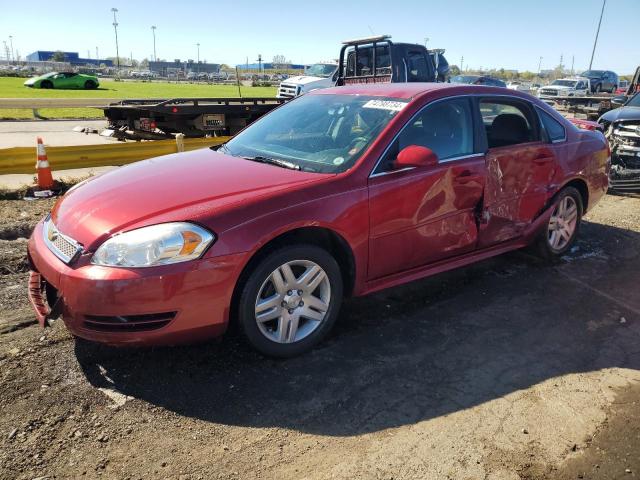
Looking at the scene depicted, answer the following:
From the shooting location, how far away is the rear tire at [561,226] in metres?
5.00

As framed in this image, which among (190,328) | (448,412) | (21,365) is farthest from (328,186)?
(21,365)

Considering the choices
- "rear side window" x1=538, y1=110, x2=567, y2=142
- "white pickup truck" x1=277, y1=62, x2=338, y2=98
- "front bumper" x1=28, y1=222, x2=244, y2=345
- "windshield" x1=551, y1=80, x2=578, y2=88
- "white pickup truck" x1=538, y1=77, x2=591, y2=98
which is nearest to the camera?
"front bumper" x1=28, y1=222, x2=244, y2=345

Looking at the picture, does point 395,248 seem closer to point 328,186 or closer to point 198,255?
point 328,186

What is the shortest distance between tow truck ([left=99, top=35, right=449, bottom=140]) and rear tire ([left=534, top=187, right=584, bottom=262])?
25.8 ft

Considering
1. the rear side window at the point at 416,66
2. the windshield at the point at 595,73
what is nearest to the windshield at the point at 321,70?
the rear side window at the point at 416,66

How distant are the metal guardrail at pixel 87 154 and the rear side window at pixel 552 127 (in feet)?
15.4

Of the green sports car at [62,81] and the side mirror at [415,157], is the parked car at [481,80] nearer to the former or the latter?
the side mirror at [415,157]

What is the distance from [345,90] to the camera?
14.3 ft

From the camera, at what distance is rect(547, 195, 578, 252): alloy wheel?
5055 mm

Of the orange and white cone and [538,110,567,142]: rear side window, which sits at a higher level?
[538,110,567,142]: rear side window

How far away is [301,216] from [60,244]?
1.43 m

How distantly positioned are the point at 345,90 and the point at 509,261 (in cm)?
241

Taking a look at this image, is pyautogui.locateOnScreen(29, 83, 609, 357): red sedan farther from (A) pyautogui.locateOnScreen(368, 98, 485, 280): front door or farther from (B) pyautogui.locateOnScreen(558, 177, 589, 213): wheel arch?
(B) pyautogui.locateOnScreen(558, 177, 589, 213): wheel arch

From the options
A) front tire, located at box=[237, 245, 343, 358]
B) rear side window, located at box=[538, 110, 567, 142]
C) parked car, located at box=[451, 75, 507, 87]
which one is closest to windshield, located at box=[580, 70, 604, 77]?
parked car, located at box=[451, 75, 507, 87]
